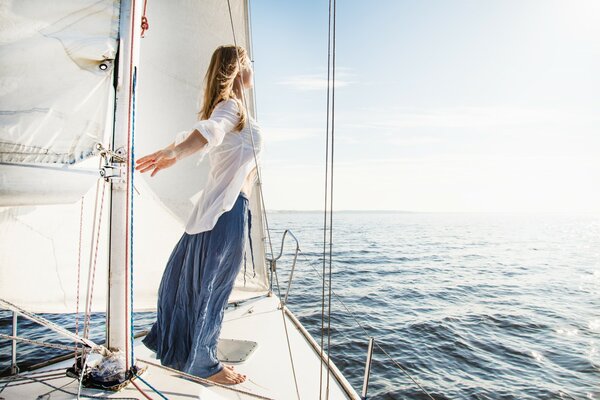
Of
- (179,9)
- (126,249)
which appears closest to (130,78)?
(126,249)

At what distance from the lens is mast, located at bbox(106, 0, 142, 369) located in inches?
52.4

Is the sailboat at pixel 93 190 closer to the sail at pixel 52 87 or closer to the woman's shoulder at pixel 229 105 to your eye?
the sail at pixel 52 87

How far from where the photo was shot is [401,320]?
7.41 metres

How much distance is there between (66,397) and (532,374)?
19.2 feet

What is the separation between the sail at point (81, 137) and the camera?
3.84ft

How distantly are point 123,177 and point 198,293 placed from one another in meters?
0.73

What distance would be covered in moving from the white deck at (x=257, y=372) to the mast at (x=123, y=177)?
0.40m

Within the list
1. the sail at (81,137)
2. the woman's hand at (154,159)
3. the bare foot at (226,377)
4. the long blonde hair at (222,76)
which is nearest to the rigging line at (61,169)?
the sail at (81,137)

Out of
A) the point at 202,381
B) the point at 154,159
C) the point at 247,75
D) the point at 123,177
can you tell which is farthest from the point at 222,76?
the point at 202,381

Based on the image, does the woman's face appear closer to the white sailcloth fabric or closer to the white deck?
the white sailcloth fabric

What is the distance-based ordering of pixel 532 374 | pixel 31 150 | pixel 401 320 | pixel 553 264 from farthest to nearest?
pixel 553 264 → pixel 401 320 → pixel 532 374 → pixel 31 150

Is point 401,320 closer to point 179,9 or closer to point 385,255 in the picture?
point 179,9

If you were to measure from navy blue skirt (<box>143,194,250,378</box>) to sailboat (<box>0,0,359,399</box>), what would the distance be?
0.11 metres

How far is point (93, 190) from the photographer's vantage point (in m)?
2.12
